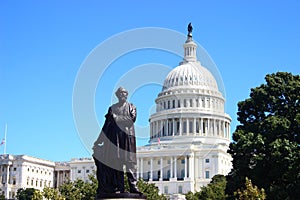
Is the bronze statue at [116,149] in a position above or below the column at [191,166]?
below

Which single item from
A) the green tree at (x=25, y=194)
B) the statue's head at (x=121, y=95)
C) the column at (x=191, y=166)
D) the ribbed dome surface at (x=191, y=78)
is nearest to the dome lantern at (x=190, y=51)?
the ribbed dome surface at (x=191, y=78)

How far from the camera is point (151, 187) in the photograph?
76.8 meters

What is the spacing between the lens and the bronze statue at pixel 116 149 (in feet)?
66.5

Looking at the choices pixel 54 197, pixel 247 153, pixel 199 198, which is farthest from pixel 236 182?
pixel 199 198

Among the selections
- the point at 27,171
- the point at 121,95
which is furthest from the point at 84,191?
the point at 27,171

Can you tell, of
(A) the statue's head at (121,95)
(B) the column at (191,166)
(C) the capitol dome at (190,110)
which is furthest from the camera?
(C) the capitol dome at (190,110)

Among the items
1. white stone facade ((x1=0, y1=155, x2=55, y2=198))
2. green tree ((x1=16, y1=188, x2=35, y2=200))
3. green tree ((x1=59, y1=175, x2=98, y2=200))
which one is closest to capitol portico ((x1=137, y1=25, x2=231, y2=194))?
green tree ((x1=16, y1=188, x2=35, y2=200))

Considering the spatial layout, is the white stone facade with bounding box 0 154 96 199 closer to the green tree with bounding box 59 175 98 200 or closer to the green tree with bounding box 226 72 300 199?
the green tree with bounding box 59 175 98 200

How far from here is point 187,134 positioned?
14288 cm

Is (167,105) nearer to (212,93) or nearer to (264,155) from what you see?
(212,93)

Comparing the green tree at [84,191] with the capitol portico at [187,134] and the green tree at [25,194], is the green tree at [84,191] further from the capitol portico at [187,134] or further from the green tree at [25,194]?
the capitol portico at [187,134]

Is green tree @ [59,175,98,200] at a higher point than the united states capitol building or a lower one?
lower

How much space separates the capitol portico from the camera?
13312 centimetres

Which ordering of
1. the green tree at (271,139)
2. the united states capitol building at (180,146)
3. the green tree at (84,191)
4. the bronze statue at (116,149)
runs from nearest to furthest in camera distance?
the bronze statue at (116,149)
the green tree at (271,139)
the green tree at (84,191)
the united states capitol building at (180,146)
